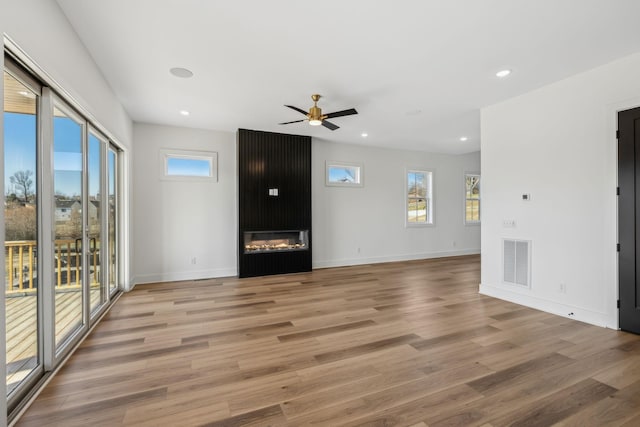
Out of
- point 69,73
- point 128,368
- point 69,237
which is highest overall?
point 69,73

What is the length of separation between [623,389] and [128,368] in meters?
3.67

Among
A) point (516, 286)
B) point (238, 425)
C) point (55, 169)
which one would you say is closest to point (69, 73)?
point (55, 169)

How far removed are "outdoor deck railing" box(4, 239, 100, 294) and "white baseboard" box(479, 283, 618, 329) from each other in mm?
5124

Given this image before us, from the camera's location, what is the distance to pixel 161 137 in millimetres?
5367

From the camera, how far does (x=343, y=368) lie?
2.37m

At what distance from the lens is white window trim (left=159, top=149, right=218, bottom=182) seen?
17.6 feet

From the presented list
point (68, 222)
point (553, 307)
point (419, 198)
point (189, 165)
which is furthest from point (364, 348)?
point (419, 198)

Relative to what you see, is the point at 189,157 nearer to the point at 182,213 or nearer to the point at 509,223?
the point at 182,213

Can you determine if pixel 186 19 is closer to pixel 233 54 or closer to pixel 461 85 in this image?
pixel 233 54

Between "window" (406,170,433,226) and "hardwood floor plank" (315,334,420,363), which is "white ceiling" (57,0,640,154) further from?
"window" (406,170,433,226)

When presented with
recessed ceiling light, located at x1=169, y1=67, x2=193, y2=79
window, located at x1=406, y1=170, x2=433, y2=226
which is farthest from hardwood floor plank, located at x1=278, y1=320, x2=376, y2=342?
window, located at x1=406, y1=170, x2=433, y2=226

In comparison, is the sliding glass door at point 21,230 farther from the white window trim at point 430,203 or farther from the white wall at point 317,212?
the white window trim at point 430,203

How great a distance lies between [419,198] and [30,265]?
7506 millimetres

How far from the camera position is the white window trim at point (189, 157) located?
17.6 feet
